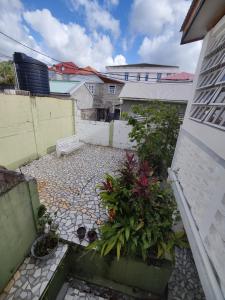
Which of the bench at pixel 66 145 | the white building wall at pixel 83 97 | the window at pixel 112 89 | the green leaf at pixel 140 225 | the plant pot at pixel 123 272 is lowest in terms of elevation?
the plant pot at pixel 123 272

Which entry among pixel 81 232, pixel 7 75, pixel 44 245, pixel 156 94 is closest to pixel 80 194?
pixel 81 232

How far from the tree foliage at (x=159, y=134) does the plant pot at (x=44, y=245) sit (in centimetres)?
343

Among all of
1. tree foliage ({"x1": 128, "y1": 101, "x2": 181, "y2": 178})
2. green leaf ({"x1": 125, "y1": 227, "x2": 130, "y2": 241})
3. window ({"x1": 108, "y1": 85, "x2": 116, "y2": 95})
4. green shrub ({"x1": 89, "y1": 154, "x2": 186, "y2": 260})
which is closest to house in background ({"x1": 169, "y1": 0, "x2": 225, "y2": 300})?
green shrub ({"x1": 89, "y1": 154, "x2": 186, "y2": 260})

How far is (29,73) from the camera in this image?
5.08 m

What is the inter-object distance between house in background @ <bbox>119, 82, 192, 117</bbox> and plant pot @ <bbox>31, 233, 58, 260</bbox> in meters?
7.55

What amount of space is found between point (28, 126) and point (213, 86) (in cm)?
547

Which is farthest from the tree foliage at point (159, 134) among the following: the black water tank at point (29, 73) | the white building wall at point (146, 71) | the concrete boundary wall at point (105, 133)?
the white building wall at point (146, 71)

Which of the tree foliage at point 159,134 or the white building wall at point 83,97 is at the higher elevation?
the white building wall at point 83,97

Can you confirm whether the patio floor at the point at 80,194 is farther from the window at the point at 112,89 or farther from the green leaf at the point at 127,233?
the window at the point at 112,89

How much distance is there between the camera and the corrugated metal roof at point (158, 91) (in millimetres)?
8055

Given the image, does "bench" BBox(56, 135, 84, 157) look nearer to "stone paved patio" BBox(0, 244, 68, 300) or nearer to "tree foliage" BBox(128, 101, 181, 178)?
"tree foliage" BBox(128, 101, 181, 178)

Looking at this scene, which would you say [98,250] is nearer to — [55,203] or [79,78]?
[55,203]

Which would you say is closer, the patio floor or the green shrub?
the green shrub

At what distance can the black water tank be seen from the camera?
487 centimetres
